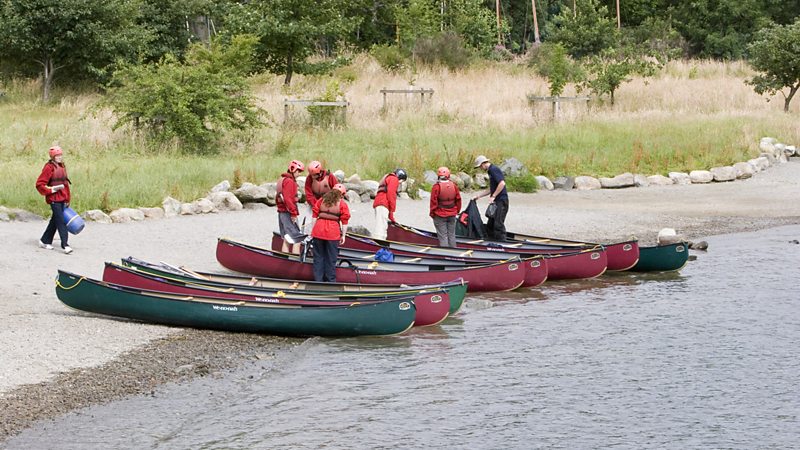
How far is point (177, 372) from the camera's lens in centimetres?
1408

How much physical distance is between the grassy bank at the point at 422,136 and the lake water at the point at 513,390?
10.9 metres

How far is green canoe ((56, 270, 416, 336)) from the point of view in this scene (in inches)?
621

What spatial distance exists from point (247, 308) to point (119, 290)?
5.97 feet

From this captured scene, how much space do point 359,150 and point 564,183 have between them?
5.89 meters

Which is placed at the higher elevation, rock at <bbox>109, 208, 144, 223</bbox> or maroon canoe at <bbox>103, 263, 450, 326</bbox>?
rock at <bbox>109, 208, 144, 223</bbox>

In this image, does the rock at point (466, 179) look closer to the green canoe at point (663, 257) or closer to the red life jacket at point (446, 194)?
the green canoe at point (663, 257)

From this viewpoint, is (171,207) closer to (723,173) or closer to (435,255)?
(435,255)

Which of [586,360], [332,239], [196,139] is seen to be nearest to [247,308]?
[332,239]

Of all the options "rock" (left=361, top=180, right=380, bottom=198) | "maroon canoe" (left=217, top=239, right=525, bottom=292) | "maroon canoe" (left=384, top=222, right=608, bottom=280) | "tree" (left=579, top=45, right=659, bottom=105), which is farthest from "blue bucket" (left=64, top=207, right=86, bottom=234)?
"tree" (left=579, top=45, right=659, bottom=105)

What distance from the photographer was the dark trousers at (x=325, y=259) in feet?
59.2

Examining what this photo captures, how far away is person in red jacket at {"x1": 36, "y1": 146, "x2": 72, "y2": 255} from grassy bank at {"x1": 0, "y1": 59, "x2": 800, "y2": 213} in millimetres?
3632

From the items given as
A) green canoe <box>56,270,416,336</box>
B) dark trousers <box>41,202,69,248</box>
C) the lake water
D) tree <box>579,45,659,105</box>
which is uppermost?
tree <box>579,45,659,105</box>

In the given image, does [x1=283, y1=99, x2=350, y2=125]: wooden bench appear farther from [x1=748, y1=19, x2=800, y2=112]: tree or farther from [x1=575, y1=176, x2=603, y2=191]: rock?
[x1=748, y1=19, x2=800, y2=112]: tree

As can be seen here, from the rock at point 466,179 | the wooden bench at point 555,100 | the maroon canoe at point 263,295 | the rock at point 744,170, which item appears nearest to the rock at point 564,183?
the rock at point 466,179
